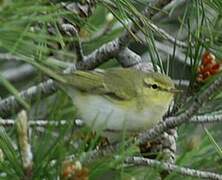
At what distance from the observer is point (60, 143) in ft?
4.19

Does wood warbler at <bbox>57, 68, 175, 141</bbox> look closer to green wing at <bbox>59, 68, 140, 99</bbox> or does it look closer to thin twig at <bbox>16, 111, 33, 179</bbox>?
green wing at <bbox>59, 68, 140, 99</bbox>

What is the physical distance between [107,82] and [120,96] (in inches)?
2.8

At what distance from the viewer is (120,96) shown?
212cm

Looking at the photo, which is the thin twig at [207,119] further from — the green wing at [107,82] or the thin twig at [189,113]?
the green wing at [107,82]

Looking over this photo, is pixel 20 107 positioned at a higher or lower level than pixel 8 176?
lower

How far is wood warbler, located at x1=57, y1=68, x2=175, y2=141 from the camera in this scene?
1999 mm

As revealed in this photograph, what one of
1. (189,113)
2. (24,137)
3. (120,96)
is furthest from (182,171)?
(120,96)

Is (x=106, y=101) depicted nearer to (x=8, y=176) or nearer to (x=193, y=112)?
(x=193, y=112)

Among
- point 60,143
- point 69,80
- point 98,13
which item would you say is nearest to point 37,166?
point 60,143

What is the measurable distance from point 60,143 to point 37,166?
0.24 feet

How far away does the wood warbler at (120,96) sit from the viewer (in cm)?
200

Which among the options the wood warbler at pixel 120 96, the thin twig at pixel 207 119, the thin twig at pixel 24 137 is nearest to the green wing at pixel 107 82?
the wood warbler at pixel 120 96

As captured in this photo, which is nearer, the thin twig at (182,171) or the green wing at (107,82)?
the thin twig at (182,171)

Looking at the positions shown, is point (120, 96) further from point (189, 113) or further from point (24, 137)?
point (24, 137)
